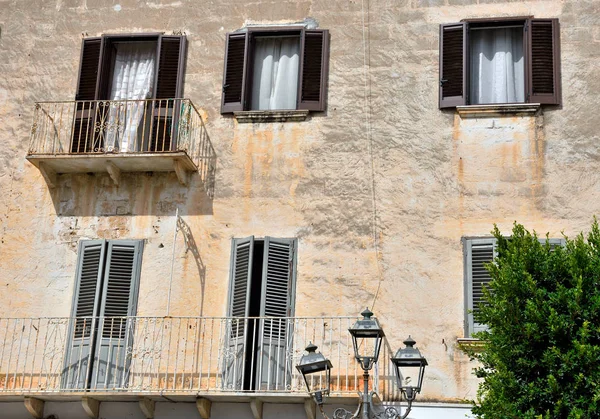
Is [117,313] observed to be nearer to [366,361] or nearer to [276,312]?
[276,312]

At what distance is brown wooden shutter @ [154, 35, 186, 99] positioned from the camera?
1750cm

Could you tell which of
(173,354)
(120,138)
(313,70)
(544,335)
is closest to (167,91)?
(120,138)

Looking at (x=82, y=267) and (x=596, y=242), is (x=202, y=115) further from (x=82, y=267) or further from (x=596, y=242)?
(x=596, y=242)

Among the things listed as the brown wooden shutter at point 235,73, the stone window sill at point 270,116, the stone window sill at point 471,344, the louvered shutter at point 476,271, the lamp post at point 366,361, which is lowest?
the lamp post at point 366,361

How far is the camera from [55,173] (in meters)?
17.3

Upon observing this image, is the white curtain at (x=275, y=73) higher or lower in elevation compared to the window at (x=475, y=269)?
higher

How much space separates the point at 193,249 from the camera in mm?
16672

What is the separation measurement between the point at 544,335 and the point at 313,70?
5.98 metres

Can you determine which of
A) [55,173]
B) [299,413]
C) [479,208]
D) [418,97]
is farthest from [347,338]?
[55,173]

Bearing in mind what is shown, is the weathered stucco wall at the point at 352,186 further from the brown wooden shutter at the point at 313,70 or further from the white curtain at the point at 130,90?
the white curtain at the point at 130,90

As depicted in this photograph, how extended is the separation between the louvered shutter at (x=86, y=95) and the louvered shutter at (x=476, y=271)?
218 inches

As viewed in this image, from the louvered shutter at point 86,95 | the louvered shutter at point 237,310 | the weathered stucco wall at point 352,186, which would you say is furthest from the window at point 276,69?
the louvered shutter at point 237,310

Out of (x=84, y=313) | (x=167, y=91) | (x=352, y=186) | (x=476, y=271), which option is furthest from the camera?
(x=167, y=91)

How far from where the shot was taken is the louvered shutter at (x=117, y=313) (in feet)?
52.7
